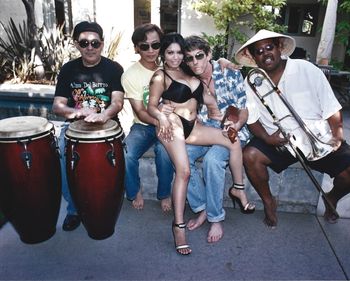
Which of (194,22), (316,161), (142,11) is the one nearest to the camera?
(316,161)

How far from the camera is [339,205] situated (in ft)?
10.1

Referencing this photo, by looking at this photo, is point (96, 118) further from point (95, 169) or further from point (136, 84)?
point (136, 84)

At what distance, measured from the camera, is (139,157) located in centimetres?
305

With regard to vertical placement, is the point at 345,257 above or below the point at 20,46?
below

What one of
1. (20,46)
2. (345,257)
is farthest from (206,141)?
(20,46)

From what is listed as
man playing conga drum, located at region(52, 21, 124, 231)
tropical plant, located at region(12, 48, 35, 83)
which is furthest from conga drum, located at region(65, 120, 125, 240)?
tropical plant, located at region(12, 48, 35, 83)

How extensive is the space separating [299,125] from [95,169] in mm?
1643

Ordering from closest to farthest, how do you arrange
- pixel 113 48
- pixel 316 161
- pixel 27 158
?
pixel 27 158
pixel 316 161
pixel 113 48

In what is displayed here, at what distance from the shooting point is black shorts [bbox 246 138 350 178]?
2.71 m

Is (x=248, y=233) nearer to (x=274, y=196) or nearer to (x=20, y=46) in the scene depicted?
(x=274, y=196)

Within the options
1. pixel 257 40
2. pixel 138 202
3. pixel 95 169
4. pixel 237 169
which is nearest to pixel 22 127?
pixel 95 169

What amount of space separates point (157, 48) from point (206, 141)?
37.2 inches

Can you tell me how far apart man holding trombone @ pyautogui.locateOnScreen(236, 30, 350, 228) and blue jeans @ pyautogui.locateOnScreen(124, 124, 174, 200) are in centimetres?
70

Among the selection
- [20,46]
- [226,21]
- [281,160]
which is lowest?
[281,160]
